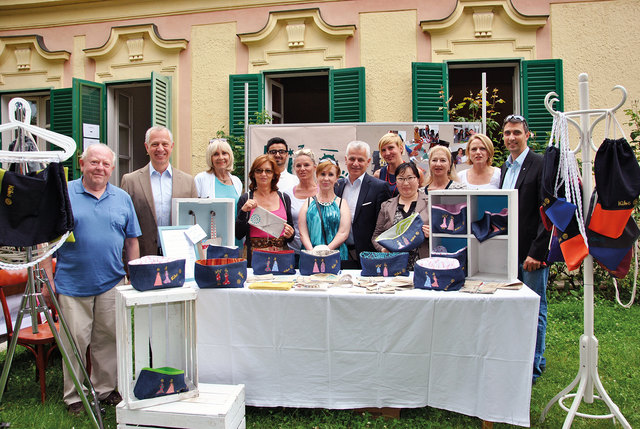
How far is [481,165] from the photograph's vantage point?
11.3 feet

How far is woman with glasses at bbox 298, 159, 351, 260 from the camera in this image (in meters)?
3.34

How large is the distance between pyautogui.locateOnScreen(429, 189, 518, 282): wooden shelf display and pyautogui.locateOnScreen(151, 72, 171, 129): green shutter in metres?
4.87

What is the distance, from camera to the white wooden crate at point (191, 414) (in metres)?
2.31

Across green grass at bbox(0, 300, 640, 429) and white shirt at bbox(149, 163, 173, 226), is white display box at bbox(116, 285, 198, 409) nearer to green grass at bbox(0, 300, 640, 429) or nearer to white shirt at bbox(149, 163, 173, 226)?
green grass at bbox(0, 300, 640, 429)

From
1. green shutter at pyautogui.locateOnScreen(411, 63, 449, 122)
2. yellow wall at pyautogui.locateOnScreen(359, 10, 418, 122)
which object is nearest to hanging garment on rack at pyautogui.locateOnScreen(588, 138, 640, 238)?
green shutter at pyautogui.locateOnScreen(411, 63, 449, 122)

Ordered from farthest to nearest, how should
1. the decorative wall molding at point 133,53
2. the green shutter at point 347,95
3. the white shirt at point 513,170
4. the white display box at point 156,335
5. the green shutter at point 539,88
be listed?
the decorative wall molding at point 133,53 < the green shutter at point 347,95 < the green shutter at point 539,88 < the white shirt at point 513,170 < the white display box at point 156,335

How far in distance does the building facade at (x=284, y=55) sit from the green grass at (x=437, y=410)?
3.21 m

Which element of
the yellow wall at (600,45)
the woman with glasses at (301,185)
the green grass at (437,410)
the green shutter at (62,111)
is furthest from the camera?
the green shutter at (62,111)

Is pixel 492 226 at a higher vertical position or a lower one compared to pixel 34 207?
lower

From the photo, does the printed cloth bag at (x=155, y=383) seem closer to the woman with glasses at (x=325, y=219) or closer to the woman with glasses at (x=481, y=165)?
the woman with glasses at (x=325, y=219)

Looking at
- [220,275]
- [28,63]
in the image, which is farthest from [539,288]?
[28,63]

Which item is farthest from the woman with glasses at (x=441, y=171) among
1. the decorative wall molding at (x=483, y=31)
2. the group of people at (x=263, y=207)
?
the decorative wall molding at (x=483, y=31)

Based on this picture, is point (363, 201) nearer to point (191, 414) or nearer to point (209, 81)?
point (191, 414)

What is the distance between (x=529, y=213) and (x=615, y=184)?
0.91 m
